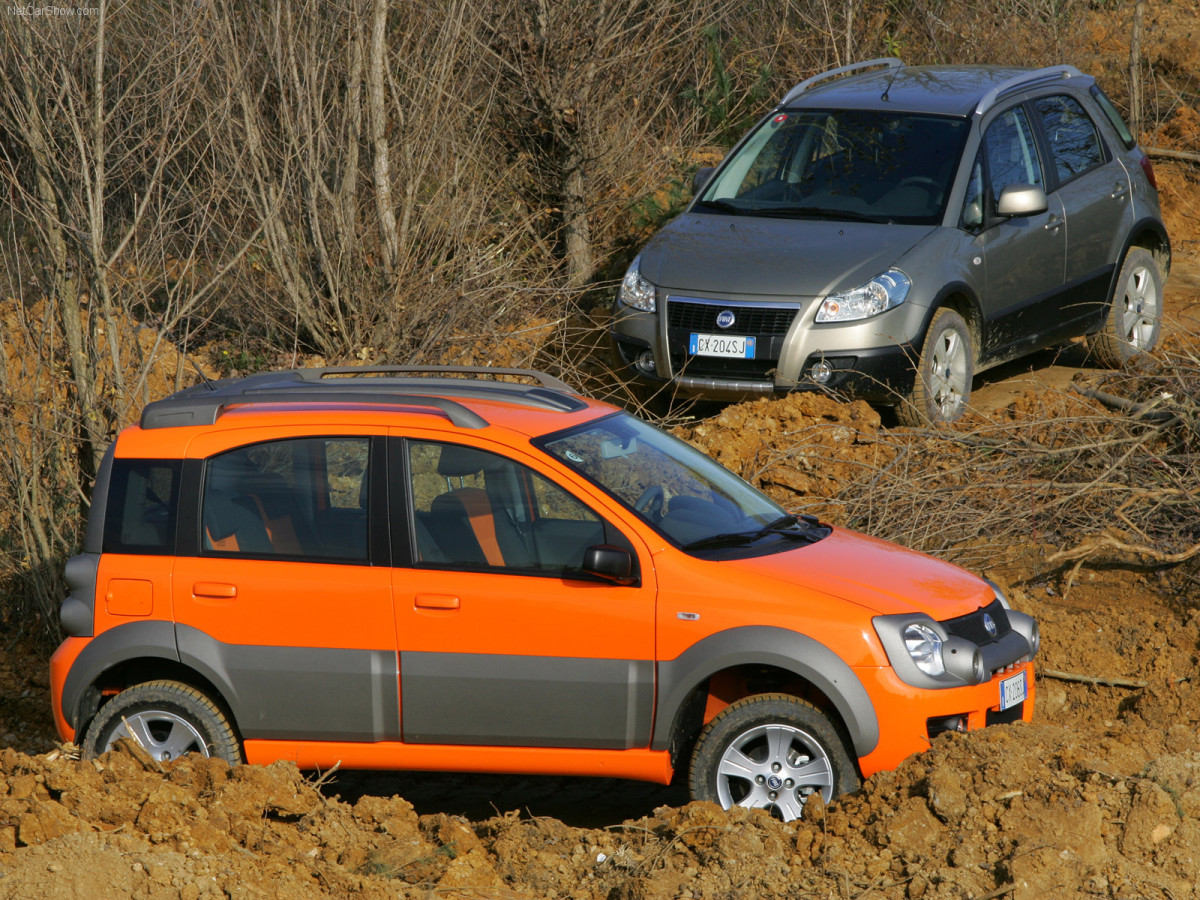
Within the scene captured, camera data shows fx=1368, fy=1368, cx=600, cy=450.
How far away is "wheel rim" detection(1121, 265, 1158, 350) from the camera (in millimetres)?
10711

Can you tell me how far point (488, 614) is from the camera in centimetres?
520

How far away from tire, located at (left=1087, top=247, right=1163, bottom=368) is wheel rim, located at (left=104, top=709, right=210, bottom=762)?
24.8ft

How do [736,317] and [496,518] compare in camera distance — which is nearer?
[496,518]

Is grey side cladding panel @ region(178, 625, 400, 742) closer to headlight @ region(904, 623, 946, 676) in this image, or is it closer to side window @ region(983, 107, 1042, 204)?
headlight @ region(904, 623, 946, 676)

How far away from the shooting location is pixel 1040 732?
5098 mm

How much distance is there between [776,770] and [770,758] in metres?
0.05

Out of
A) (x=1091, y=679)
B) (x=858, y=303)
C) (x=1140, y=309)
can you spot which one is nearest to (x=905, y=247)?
(x=858, y=303)

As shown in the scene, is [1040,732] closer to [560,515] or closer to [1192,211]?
[560,515]

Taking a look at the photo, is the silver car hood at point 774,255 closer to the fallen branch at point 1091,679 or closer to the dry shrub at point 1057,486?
the dry shrub at point 1057,486

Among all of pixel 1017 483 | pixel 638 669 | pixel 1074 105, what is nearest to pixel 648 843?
pixel 638 669

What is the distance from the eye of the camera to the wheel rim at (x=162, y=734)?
5.44 meters

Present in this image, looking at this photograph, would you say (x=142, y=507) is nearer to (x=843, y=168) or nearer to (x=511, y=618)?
(x=511, y=618)

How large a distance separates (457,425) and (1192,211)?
43.8ft
